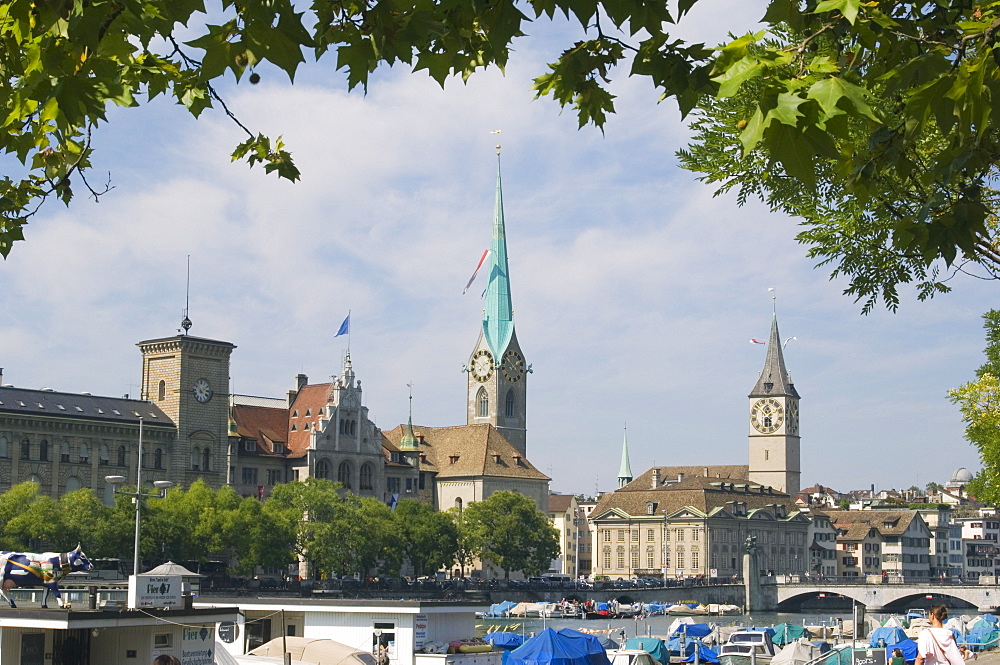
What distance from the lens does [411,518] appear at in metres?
96.1

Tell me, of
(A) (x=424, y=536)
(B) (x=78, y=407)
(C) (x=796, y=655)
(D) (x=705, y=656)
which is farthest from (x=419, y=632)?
(B) (x=78, y=407)

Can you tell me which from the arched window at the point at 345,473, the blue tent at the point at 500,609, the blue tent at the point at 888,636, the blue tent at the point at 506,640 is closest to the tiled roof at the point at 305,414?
the arched window at the point at 345,473

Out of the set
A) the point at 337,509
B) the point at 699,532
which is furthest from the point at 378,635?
the point at 699,532

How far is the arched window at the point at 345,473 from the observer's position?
359ft

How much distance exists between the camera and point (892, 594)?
11275cm

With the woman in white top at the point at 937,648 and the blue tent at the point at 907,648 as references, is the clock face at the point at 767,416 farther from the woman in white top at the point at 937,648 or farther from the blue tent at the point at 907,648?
the woman in white top at the point at 937,648

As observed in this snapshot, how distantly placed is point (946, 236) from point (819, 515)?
165 m

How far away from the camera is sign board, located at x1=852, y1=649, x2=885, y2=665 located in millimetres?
36069

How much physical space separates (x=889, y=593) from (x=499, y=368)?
55.6 metres

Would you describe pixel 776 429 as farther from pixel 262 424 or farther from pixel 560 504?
pixel 262 424

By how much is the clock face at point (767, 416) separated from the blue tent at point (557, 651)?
15478cm

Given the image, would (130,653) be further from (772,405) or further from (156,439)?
(772,405)

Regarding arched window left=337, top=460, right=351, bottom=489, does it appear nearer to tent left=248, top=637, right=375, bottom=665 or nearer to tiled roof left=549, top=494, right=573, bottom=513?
tiled roof left=549, top=494, right=573, bottom=513

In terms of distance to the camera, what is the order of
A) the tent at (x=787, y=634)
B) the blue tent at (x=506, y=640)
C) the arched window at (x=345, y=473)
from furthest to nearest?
the arched window at (x=345, y=473), the tent at (x=787, y=634), the blue tent at (x=506, y=640)
